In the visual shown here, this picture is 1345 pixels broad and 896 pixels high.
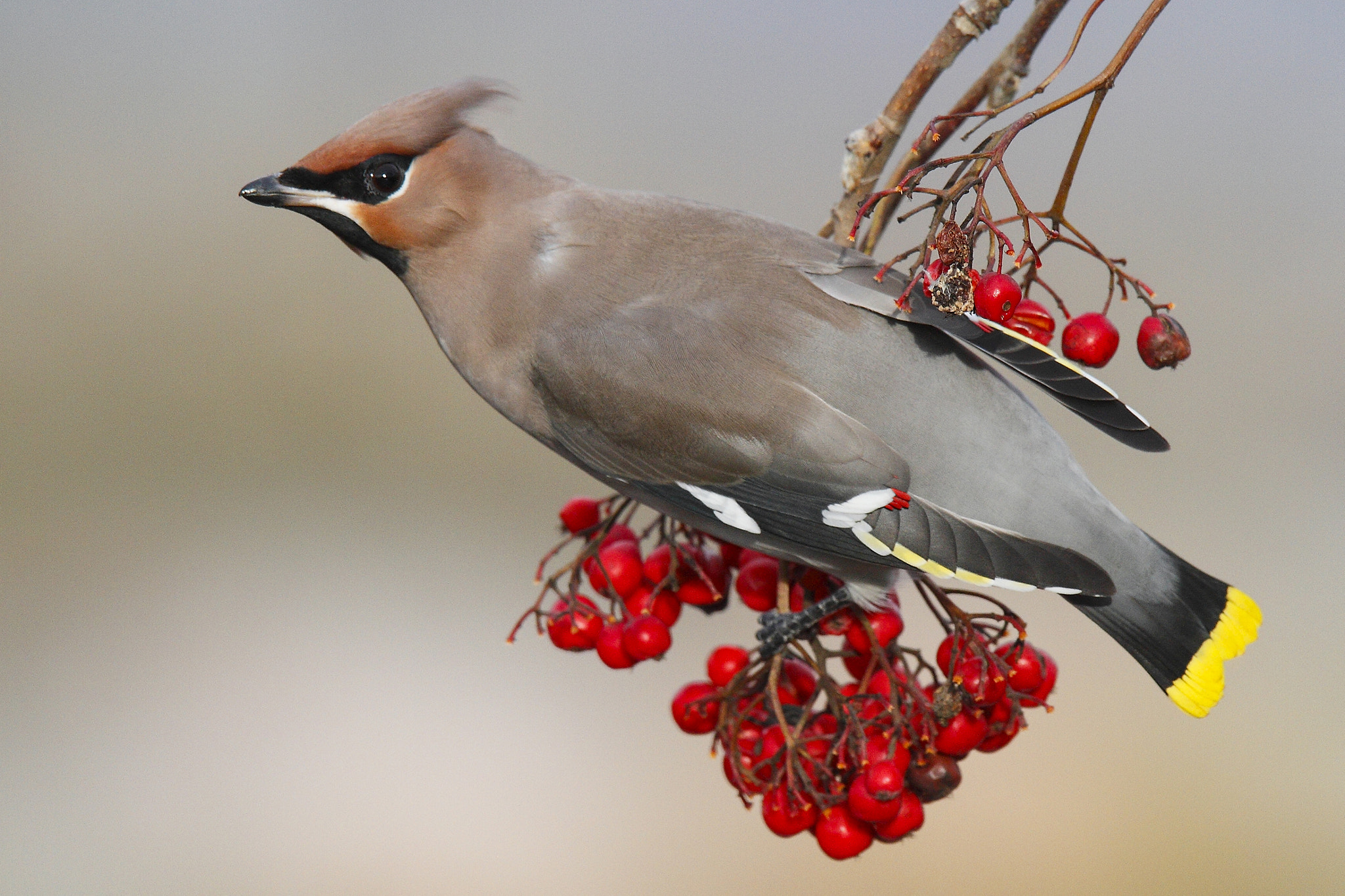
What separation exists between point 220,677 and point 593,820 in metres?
1.79

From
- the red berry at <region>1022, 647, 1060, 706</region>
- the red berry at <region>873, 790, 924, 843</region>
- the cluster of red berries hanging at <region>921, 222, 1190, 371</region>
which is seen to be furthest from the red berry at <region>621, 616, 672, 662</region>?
the cluster of red berries hanging at <region>921, 222, 1190, 371</region>

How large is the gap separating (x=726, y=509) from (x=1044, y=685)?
600mm

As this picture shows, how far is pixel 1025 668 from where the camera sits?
1963mm

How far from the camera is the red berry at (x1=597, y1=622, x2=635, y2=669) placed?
2.12 metres

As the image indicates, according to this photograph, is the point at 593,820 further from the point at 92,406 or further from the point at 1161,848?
the point at 92,406

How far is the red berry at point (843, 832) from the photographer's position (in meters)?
1.97

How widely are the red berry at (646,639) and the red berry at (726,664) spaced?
84 mm

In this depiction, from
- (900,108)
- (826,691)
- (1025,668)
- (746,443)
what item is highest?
(900,108)

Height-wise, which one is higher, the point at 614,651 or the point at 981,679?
the point at 981,679

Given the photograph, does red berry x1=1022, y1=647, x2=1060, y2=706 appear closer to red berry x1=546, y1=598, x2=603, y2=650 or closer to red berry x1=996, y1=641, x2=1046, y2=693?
red berry x1=996, y1=641, x2=1046, y2=693

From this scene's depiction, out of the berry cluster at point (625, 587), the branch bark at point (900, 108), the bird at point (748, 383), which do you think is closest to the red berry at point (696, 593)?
the berry cluster at point (625, 587)

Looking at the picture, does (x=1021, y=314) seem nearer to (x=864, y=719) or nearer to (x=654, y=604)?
(x=864, y=719)

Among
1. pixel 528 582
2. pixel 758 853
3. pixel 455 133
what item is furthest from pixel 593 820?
pixel 455 133

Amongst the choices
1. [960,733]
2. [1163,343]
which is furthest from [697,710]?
[1163,343]
